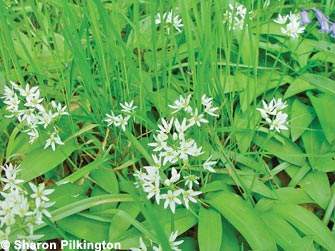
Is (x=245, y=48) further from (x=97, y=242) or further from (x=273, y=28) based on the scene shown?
(x=97, y=242)

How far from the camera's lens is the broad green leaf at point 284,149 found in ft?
6.05

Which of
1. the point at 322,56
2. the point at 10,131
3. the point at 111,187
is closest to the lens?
the point at 111,187

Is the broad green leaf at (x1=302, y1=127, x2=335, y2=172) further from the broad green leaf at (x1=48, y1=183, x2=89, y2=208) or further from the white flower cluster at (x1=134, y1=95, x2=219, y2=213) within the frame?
the broad green leaf at (x1=48, y1=183, x2=89, y2=208)

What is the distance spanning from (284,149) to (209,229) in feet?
1.74

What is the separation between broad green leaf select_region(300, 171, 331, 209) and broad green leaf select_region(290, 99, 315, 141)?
17 cm

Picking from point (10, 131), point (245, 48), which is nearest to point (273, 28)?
point (245, 48)

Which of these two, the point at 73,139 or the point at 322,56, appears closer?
the point at 73,139

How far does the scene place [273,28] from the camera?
7.52 ft

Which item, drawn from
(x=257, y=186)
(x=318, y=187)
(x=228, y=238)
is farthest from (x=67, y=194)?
(x=318, y=187)

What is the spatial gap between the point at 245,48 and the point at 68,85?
0.88 meters

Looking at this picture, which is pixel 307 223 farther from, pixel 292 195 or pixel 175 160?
pixel 175 160

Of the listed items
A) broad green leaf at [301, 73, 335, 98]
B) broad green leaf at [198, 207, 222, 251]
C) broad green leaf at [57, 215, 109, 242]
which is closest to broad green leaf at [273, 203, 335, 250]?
Result: broad green leaf at [198, 207, 222, 251]

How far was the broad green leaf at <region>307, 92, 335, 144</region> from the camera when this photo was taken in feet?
6.13

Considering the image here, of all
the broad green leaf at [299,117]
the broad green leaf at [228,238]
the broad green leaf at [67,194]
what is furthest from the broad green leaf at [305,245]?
the broad green leaf at [67,194]
